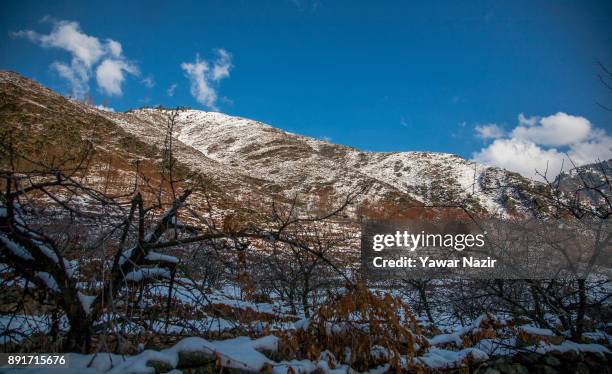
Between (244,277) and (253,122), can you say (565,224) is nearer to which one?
(244,277)

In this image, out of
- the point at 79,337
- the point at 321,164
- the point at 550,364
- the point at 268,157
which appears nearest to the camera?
the point at 79,337

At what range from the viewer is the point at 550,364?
11.9 feet

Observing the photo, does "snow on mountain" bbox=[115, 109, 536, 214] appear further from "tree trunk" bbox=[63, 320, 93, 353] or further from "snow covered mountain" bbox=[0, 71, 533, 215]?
"tree trunk" bbox=[63, 320, 93, 353]

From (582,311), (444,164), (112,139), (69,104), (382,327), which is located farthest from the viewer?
(444,164)

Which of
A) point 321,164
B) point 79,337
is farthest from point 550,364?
point 321,164

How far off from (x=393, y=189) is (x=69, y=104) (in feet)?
173

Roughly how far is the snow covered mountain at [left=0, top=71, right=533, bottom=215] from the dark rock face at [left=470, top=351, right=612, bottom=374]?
102 ft

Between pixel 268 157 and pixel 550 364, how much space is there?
73896 mm

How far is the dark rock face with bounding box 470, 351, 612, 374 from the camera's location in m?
3.49

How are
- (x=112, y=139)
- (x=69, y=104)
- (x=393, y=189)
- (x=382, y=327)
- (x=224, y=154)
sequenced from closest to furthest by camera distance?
(x=382, y=327) < (x=112, y=139) < (x=69, y=104) < (x=393, y=189) < (x=224, y=154)

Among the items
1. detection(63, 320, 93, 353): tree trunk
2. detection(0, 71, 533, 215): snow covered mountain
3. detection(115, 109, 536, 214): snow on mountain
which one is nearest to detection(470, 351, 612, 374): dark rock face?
detection(63, 320, 93, 353): tree trunk

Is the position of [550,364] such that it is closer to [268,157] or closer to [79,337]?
[79,337]

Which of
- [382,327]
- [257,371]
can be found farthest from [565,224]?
[257,371]

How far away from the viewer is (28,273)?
2.50 meters
